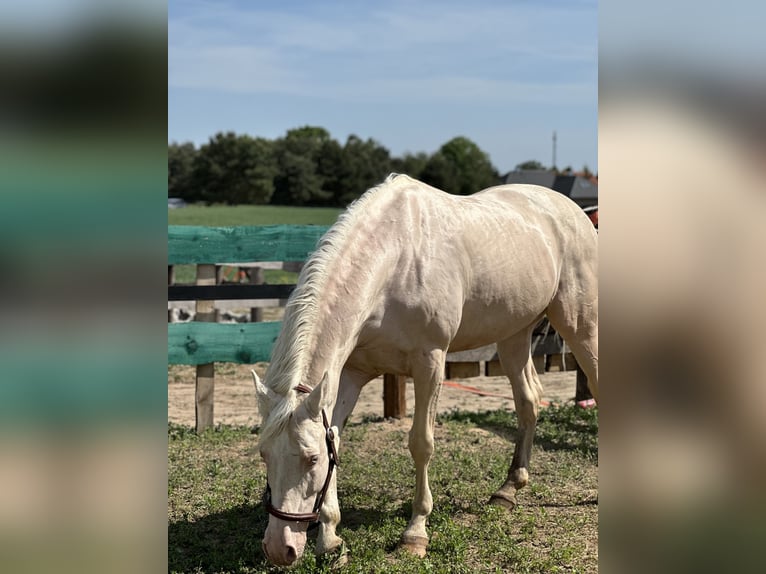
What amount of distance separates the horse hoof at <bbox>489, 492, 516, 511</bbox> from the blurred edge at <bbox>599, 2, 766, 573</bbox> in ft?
12.8

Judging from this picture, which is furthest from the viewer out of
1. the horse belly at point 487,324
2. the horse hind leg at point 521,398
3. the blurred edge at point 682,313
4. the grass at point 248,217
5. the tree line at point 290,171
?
the tree line at point 290,171

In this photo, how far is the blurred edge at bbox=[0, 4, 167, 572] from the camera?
88 cm

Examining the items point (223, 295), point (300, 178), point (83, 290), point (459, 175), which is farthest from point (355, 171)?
point (83, 290)

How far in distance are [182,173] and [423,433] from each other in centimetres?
5396

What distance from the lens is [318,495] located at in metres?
3.29

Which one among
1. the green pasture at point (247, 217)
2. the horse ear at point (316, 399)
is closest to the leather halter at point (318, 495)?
the horse ear at point (316, 399)

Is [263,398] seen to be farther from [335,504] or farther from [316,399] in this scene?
[335,504]

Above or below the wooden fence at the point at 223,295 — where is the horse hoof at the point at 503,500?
below

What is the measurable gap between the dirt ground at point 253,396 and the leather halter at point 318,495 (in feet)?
11.4

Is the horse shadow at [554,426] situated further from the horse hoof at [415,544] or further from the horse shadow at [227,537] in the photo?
the horse hoof at [415,544]

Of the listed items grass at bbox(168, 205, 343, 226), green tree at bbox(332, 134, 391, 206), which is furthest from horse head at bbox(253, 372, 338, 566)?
green tree at bbox(332, 134, 391, 206)

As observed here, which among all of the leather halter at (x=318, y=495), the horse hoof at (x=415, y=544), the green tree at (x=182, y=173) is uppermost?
the green tree at (x=182, y=173)

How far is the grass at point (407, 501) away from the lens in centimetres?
381

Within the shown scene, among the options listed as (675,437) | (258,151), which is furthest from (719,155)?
(258,151)
